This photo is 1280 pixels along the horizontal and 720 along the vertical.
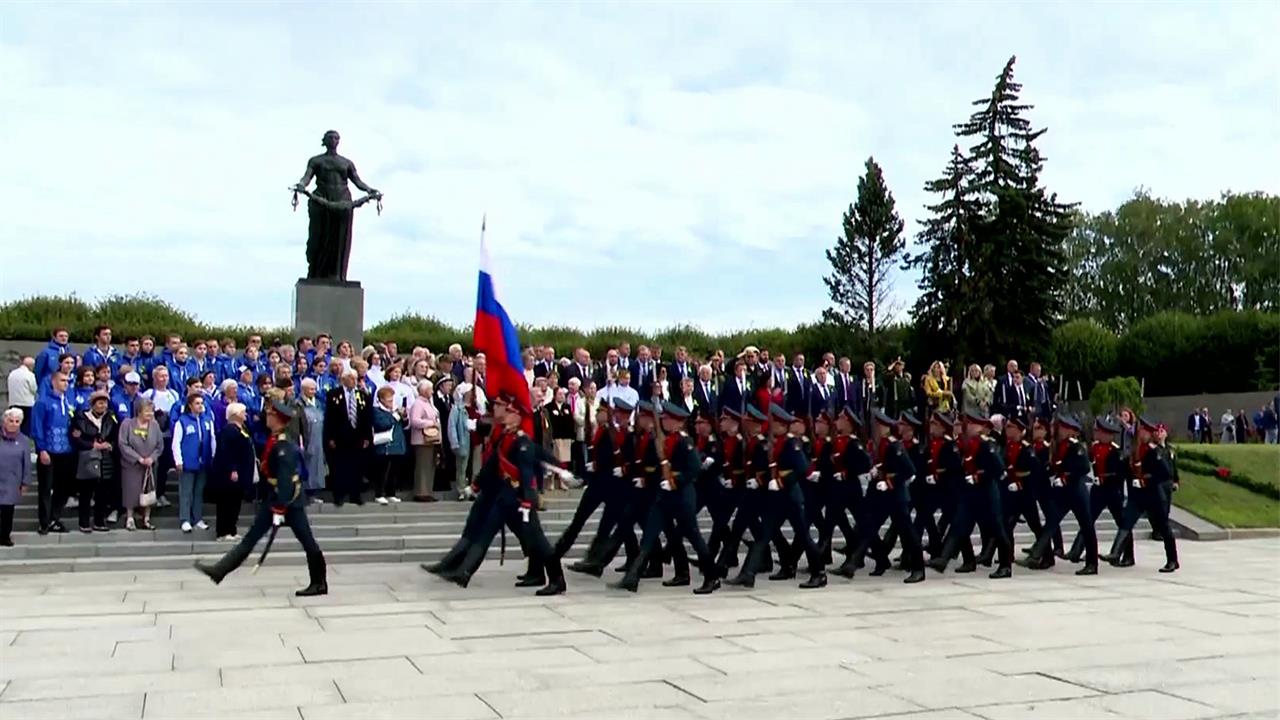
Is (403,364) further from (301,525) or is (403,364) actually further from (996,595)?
(996,595)

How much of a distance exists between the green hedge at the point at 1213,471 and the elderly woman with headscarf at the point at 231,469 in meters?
16.5

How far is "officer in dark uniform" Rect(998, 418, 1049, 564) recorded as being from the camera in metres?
12.9

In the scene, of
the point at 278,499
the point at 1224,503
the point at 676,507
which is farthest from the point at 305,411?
the point at 1224,503

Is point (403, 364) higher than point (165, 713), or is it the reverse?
point (403, 364)

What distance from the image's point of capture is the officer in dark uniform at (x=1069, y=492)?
A: 1260 centimetres

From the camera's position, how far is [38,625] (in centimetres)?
855

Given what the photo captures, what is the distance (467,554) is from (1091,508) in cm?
688

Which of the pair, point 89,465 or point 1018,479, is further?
point 1018,479

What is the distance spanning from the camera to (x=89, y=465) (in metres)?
12.5

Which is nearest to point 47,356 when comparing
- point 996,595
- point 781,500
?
point 781,500

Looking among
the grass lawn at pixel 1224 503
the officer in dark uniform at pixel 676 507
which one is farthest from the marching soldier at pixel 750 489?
the grass lawn at pixel 1224 503

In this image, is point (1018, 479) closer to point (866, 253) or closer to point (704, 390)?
point (704, 390)

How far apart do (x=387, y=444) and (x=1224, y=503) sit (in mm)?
13780

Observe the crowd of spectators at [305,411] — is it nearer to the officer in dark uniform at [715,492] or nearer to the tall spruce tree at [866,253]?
the officer in dark uniform at [715,492]
